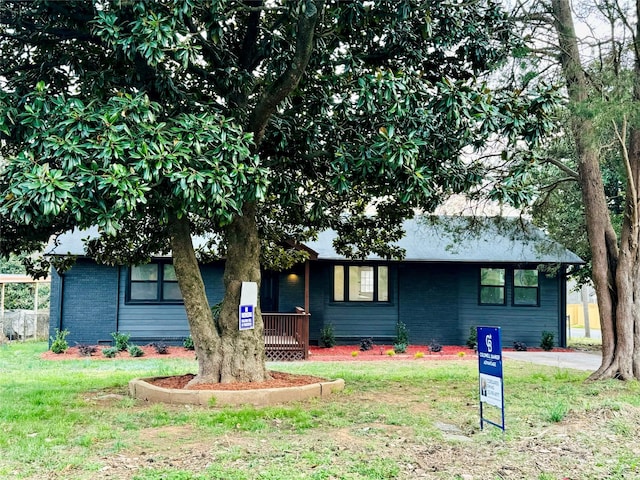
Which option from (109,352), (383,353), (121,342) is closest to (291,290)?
(383,353)

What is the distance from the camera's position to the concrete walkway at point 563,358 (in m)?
13.7

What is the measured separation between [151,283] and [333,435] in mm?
12225

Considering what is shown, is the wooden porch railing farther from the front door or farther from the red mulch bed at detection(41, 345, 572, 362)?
the front door

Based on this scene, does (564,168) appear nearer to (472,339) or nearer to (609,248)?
(609,248)

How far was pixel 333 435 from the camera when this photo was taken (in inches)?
243

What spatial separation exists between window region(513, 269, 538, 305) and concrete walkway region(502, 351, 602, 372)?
6.61 ft

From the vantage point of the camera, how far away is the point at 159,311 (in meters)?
17.2

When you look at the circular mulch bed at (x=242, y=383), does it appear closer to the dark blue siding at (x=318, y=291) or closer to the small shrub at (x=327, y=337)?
the small shrub at (x=327, y=337)

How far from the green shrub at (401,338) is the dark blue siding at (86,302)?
8037 millimetres

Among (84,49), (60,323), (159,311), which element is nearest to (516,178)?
(84,49)

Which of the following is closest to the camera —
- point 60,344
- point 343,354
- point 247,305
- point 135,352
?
point 247,305

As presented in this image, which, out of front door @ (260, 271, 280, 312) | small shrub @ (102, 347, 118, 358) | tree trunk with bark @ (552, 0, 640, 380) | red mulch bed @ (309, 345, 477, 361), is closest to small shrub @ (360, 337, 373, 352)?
red mulch bed @ (309, 345, 477, 361)

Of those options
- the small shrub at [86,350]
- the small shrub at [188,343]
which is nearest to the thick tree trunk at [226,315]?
the small shrub at [188,343]

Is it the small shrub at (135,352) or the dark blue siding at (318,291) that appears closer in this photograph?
the small shrub at (135,352)
